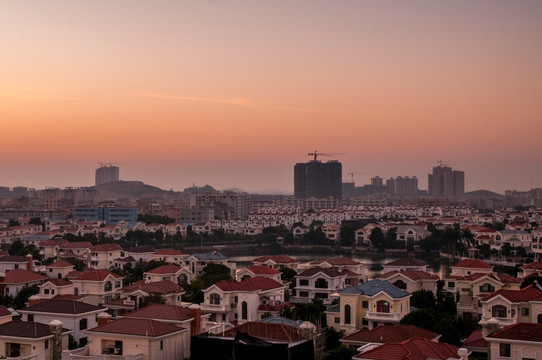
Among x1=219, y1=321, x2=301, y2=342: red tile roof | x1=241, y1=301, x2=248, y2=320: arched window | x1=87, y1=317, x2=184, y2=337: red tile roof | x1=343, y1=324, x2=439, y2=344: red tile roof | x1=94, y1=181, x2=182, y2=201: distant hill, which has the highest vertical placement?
x1=94, y1=181, x2=182, y2=201: distant hill

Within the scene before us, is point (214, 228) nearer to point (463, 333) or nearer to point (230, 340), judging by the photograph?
point (463, 333)

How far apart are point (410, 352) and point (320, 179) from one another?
66.6 metres

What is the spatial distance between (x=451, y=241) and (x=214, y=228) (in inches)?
386

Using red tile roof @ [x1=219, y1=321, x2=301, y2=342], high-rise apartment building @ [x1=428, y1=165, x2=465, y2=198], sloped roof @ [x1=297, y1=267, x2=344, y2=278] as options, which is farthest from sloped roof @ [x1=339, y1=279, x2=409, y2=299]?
high-rise apartment building @ [x1=428, y1=165, x2=465, y2=198]

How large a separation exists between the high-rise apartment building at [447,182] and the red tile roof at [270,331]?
83.6 m

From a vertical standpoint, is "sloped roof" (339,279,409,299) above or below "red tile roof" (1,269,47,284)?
above

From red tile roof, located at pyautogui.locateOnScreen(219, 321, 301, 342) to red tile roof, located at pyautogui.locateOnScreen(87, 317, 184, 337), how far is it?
58cm

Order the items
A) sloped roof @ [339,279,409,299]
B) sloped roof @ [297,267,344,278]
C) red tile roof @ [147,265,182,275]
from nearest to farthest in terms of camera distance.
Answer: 1. sloped roof @ [339,279,409,299]
2. sloped roof @ [297,267,344,278]
3. red tile roof @ [147,265,182,275]

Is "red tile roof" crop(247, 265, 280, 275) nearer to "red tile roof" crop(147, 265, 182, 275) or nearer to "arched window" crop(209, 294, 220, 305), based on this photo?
"red tile roof" crop(147, 265, 182, 275)

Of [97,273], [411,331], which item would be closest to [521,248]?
[97,273]

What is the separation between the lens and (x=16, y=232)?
22125 millimetres

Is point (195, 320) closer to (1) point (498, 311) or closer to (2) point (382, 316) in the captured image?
(2) point (382, 316)

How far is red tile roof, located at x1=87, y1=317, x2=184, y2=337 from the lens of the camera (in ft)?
16.7

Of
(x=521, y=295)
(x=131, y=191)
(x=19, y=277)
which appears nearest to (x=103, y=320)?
(x=521, y=295)
